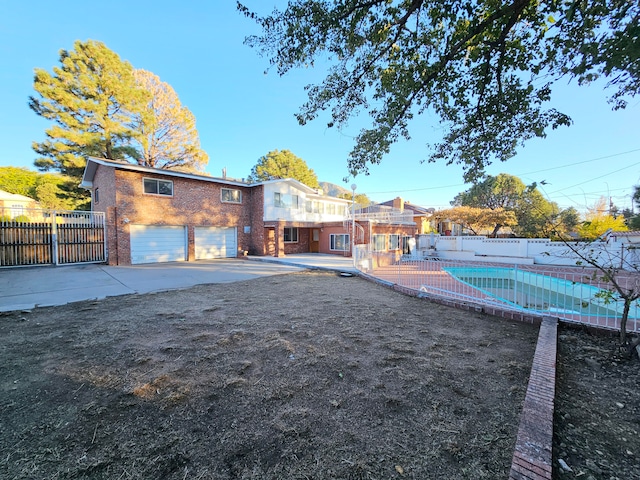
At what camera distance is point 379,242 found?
19609 millimetres

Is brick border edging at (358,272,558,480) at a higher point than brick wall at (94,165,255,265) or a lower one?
lower

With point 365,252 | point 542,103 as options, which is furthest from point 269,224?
point 542,103

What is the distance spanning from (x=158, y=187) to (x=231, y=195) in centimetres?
432

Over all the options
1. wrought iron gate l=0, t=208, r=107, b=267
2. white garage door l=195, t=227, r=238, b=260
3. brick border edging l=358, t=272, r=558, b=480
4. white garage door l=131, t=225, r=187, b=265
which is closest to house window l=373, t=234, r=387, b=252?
white garage door l=195, t=227, r=238, b=260

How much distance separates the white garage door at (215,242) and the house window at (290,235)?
3.81m

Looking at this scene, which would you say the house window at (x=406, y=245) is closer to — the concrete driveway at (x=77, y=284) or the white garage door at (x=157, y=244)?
the concrete driveway at (x=77, y=284)

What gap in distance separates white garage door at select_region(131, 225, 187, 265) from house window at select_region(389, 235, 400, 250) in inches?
573

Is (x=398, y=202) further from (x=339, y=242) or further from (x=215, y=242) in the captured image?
(x=215, y=242)

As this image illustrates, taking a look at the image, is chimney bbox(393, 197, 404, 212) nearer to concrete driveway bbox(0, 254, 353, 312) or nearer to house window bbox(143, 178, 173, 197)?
concrete driveway bbox(0, 254, 353, 312)

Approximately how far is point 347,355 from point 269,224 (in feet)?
49.1

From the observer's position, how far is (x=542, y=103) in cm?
505

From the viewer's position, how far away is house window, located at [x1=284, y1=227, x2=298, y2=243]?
20094 millimetres

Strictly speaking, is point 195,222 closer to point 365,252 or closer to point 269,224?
point 269,224

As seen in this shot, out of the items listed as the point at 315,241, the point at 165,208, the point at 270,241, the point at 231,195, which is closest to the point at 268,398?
the point at 165,208
